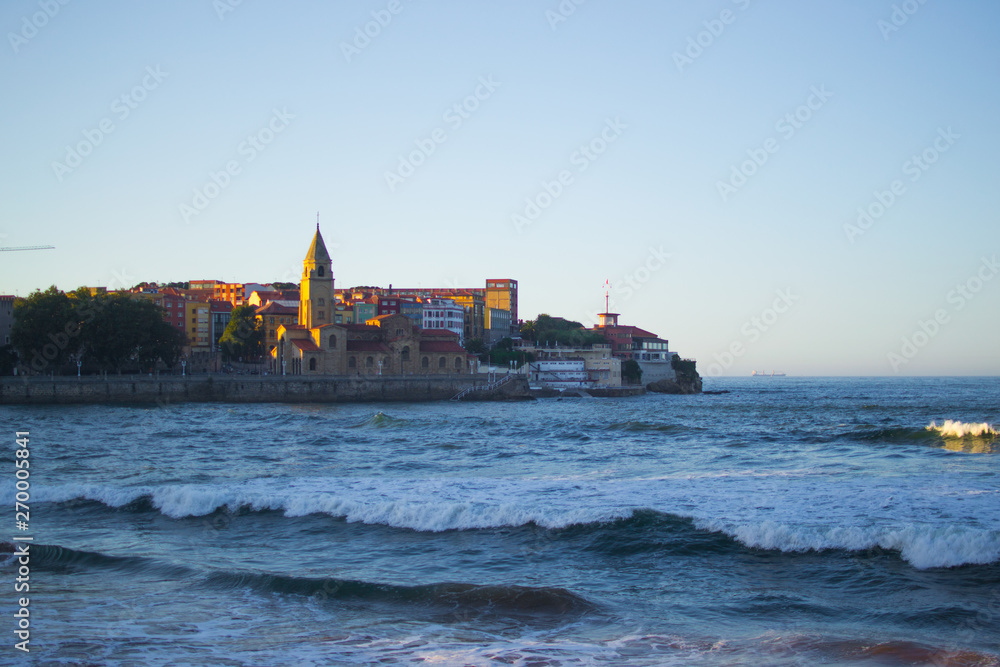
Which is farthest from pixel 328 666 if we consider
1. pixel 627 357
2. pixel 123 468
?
pixel 627 357

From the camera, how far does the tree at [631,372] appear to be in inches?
3531

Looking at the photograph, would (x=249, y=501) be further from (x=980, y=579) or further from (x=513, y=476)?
(x=980, y=579)

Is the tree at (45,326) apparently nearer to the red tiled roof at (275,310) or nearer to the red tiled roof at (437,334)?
the red tiled roof at (275,310)

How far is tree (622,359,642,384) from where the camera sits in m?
89.7

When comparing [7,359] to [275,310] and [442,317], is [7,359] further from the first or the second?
[442,317]

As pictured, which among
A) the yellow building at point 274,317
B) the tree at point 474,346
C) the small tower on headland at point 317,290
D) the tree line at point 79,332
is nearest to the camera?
the tree line at point 79,332

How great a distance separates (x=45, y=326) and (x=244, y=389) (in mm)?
14656

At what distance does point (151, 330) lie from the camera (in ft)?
213

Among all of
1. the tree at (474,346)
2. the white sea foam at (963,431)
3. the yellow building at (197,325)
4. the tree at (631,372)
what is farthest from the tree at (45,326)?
the white sea foam at (963,431)

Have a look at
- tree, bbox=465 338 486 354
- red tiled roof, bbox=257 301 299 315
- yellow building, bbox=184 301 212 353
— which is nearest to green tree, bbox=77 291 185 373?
red tiled roof, bbox=257 301 299 315

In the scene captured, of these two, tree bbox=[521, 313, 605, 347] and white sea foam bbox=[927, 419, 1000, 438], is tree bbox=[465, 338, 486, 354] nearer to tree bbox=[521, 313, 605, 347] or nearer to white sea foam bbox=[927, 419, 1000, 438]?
tree bbox=[521, 313, 605, 347]

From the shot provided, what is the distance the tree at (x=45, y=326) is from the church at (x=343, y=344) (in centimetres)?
1689

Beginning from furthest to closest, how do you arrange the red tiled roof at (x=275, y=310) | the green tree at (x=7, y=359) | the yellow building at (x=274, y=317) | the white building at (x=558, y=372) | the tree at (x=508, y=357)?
1. the red tiled roof at (x=275, y=310)
2. the tree at (x=508, y=357)
3. the yellow building at (x=274, y=317)
4. the white building at (x=558, y=372)
5. the green tree at (x=7, y=359)

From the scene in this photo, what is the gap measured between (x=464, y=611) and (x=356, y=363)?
60918mm
